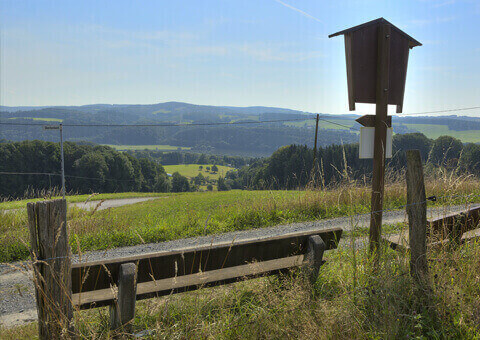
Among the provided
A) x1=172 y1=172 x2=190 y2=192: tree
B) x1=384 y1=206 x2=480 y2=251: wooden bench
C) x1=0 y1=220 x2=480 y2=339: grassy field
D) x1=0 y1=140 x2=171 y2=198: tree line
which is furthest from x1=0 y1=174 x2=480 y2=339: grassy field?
x1=172 y1=172 x2=190 y2=192: tree

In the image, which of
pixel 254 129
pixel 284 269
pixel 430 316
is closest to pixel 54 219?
pixel 284 269

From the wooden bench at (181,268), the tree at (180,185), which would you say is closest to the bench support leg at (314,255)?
the wooden bench at (181,268)

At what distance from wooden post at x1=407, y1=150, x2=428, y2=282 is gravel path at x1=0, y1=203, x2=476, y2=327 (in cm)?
131

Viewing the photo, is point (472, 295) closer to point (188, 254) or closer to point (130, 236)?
point (188, 254)

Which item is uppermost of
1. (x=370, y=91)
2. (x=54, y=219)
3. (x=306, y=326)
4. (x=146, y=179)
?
(x=370, y=91)

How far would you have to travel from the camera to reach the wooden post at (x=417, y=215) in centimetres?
294

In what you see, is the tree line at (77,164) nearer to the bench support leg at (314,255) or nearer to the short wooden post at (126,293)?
the bench support leg at (314,255)

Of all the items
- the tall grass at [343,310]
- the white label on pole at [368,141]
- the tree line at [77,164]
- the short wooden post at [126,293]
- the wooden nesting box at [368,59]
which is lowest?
the tree line at [77,164]

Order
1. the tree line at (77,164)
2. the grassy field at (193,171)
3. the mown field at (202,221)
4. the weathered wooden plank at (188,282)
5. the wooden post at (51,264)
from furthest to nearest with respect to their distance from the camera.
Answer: the grassy field at (193,171)
the tree line at (77,164)
the mown field at (202,221)
the weathered wooden plank at (188,282)
the wooden post at (51,264)

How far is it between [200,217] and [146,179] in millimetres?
72288

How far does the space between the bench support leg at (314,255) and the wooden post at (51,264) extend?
2.01 meters

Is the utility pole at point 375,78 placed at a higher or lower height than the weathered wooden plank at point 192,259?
higher

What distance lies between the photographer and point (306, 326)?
259 centimetres

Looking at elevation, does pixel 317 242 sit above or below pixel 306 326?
above
